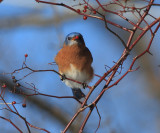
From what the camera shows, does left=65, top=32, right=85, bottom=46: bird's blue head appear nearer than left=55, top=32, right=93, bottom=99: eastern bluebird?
No

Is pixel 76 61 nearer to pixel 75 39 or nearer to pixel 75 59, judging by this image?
pixel 75 59

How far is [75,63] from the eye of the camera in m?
4.43

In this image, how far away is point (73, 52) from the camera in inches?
176

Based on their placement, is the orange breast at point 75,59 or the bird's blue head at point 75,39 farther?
the bird's blue head at point 75,39

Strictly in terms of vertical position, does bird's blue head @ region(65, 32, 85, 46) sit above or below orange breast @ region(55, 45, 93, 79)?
above

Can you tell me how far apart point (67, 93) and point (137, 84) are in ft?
11.1

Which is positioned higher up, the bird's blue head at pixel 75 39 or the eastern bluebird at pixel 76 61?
the bird's blue head at pixel 75 39

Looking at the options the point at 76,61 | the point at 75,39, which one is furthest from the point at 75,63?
the point at 75,39

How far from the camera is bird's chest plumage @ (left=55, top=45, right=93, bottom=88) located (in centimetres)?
441

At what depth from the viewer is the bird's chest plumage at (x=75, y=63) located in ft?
14.5

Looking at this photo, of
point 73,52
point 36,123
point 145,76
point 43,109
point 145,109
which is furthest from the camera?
point 145,76

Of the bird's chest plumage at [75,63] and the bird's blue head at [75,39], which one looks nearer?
the bird's chest plumage at [75,63]

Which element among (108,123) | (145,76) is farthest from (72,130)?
(145,76)

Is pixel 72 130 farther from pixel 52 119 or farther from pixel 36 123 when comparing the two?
pixel 52 119
